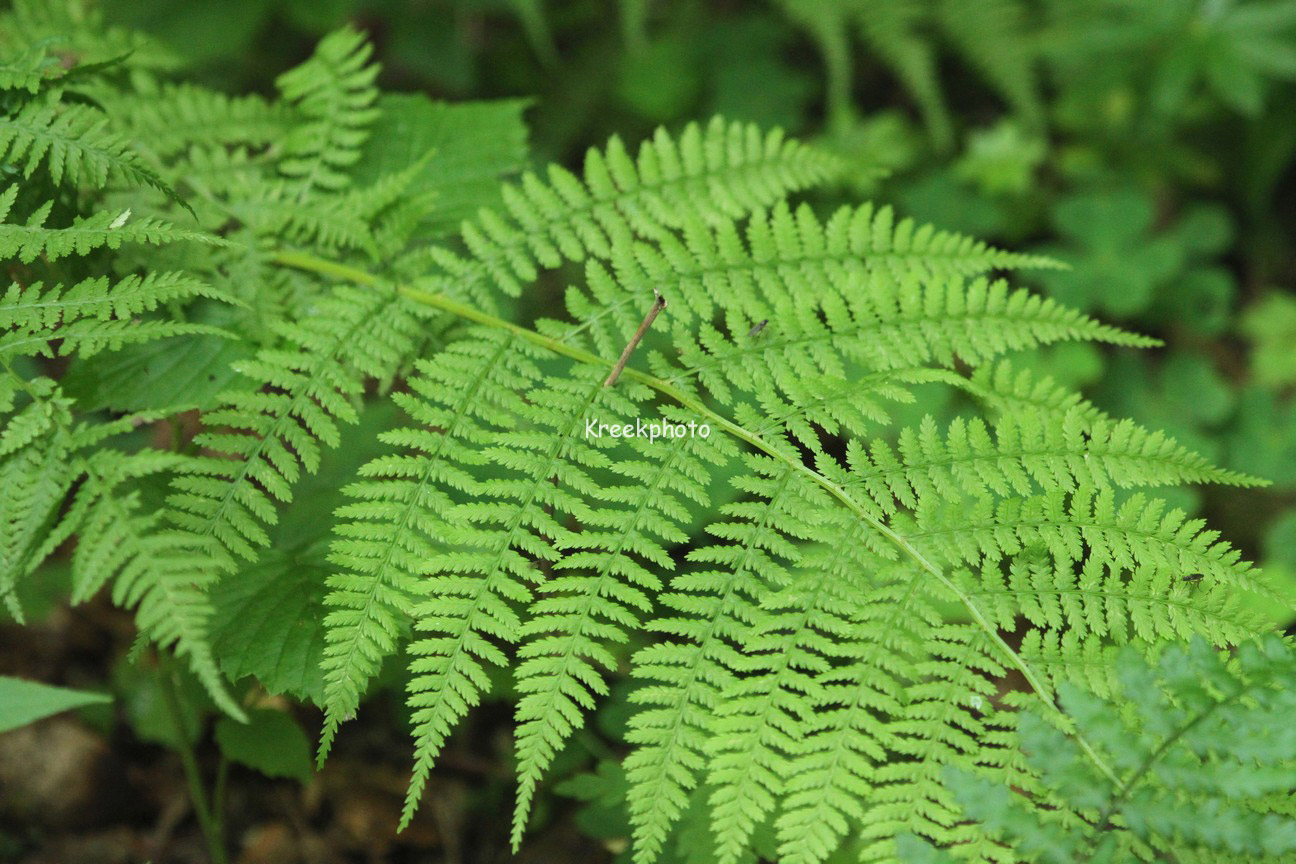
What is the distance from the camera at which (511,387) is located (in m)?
1.73

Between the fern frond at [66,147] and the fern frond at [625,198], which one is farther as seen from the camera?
the fern frond at [625,198]

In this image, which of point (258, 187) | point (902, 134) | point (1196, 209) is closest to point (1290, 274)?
point (1196, 209)

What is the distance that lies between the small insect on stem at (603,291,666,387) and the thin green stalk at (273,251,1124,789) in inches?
1.0

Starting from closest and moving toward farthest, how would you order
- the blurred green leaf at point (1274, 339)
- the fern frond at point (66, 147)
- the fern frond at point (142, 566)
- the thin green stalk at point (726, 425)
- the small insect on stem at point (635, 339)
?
the fern frond at point (142, 566) < the thin green stalk at point (726, 425) < the fern frond at point (66, 147) < the small insect on stem at point (635, 339) < the blurred green leaf at point (1274, 339)

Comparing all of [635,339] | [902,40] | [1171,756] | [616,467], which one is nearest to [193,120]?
[635,339]

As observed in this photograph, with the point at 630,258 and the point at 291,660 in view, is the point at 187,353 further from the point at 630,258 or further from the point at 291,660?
the point at 630,258

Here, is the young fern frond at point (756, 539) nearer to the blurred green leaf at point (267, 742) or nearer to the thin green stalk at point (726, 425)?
the thin green stalk at point (726, 425)

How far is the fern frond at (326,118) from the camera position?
2.05 m

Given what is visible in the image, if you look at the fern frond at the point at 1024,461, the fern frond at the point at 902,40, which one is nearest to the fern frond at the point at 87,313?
the fern frond at the point at 1024,461

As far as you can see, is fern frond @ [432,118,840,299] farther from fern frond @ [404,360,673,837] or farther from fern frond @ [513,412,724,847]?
fern frond @ [513,412,724,847]

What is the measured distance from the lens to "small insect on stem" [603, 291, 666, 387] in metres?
1.73

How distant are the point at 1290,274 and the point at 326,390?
5010mm

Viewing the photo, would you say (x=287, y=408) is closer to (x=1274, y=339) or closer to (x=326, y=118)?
(x=326, y=118)

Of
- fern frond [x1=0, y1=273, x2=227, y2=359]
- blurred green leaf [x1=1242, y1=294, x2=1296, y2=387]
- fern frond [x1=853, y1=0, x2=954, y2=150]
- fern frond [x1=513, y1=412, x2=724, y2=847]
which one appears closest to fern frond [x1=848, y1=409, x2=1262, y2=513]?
fern frond [x1=513, y1=412, x2=724, y2=847]
